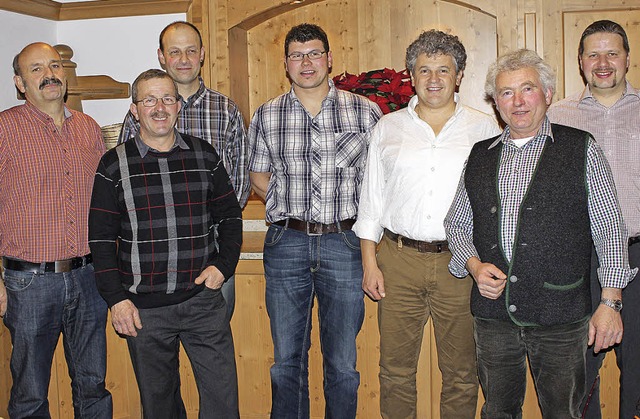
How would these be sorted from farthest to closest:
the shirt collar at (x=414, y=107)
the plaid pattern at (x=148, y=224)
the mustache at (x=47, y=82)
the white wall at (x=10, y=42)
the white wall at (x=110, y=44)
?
the white wall at (x=110, y=44) → the white wall at (x=10, y=42) → the mustache at (x=47, y=82) → the shirt collar at (x=414, y=107) → the plaid pattern at (x=148, y=224)

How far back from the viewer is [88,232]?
2729 mm

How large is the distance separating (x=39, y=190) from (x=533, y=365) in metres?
1.95

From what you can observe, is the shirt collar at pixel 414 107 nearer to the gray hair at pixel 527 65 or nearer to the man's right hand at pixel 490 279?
the gray hair at pixel 527 65

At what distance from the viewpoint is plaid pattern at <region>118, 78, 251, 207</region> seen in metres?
3.14

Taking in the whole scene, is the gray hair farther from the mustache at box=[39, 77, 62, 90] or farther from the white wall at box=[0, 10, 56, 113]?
the white wall at box=[0, 10, 56, 113]

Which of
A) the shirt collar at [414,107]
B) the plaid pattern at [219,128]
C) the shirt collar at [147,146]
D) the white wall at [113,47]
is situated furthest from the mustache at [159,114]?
the white wall at [113,47]

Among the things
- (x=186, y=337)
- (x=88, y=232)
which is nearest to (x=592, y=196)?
(x=186, y=337)

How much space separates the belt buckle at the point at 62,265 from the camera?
2846 mm

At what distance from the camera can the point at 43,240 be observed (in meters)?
2.83

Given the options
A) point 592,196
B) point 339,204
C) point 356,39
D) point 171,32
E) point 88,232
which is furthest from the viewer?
point 356,39

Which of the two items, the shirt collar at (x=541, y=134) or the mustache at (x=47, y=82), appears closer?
the shirt collar at (x=541, y=134)

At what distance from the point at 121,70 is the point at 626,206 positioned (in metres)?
3.18

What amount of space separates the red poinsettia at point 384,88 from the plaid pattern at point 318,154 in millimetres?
318

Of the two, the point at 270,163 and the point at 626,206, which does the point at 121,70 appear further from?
the point at 626,206
